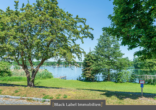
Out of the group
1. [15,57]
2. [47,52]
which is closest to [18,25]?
[15,57]

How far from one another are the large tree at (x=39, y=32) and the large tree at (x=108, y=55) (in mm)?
13098

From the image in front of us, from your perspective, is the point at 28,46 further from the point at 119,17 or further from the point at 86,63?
the point at 86,63

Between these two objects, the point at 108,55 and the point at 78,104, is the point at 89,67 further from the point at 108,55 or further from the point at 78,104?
the point at 78,104

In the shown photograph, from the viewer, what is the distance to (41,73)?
92.8 feet

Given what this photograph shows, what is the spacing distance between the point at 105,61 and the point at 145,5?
18.2 m

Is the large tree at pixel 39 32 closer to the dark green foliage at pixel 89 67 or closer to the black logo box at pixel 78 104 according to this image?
the black logo box at pixel 78 104

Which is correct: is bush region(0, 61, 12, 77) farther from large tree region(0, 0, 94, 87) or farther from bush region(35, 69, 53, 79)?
large tree region(0, 0, 94, 87)

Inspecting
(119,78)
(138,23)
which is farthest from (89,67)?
(138,23)

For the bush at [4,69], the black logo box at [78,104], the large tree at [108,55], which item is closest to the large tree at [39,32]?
the black logo box at [78,104]

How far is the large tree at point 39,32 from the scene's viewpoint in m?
11.7

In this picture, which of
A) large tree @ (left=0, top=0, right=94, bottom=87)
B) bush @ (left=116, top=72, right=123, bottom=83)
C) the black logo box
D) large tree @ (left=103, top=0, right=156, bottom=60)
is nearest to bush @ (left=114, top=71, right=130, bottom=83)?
bush @ (left=116, top=72, right=123, bottom=83)

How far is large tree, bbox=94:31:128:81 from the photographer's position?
81.9ft

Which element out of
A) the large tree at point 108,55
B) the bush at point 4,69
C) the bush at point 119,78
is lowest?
the bush at point 119,78

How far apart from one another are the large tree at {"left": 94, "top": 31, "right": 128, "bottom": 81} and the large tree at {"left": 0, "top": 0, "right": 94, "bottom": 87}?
516 inches
